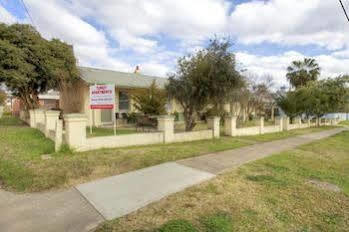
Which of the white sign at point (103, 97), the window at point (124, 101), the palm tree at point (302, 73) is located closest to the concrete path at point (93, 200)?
the white sign at point (103, 97)

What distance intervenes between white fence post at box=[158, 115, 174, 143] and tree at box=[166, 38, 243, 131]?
2.06 metres

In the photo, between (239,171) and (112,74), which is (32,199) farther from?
(112,74)

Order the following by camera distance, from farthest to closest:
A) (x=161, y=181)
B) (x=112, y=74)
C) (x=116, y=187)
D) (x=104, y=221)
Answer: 1. (x=112, y=74)
2. (x=161, y=181)
3. (x=116, y=187)
4. (x=104, y=221)

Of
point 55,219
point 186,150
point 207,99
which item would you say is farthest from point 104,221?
point 207,99

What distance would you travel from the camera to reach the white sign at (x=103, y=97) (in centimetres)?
860

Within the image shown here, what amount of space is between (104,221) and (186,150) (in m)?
5.05

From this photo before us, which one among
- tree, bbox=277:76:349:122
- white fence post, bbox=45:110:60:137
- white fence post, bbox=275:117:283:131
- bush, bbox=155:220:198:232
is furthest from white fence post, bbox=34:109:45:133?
tree, bbox=277:76:349:122

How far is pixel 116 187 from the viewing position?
4.62 metres

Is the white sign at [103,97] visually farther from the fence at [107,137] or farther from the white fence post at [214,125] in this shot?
the white fence post at [214,125]

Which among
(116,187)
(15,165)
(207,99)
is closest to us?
(116,187)

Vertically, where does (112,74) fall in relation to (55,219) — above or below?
above

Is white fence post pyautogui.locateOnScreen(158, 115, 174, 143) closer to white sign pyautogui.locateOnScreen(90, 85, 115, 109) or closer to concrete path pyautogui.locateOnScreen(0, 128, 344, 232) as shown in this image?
white sign pyautogui.locateOnScreen(90, 85, 115, 109)

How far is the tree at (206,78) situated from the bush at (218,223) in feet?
25.6

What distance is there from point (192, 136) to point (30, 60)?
1022 centimetres
